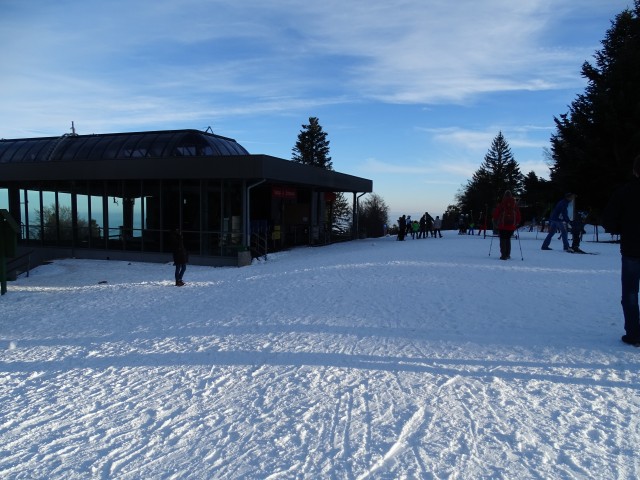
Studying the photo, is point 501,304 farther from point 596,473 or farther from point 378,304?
point 596,473

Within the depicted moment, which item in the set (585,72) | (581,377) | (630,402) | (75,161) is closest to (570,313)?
(581,377)

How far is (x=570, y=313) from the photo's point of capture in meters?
7.00

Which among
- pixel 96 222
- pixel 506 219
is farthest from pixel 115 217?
pixel 506 219

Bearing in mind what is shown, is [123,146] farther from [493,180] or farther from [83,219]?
[493,180]

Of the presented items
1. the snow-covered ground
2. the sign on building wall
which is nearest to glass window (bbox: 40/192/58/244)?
the sign on building wall

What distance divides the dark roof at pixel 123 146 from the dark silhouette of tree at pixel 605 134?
17629 mm

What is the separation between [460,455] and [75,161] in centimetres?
1930

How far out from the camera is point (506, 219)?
12.5 meters

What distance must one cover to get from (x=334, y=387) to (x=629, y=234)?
3446 mm

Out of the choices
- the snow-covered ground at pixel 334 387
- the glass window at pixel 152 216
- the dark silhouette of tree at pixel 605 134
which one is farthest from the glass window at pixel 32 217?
the dark silhouette of tree at pixel 605 134

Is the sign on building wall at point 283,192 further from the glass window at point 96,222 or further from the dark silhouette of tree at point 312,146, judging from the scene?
the dark silhouette of tree at point 312,146

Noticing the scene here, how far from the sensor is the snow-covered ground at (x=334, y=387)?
3330 millimetres

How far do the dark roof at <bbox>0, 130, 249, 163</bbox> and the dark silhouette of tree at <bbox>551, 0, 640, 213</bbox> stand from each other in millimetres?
17629

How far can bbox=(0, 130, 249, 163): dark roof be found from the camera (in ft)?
65.7
